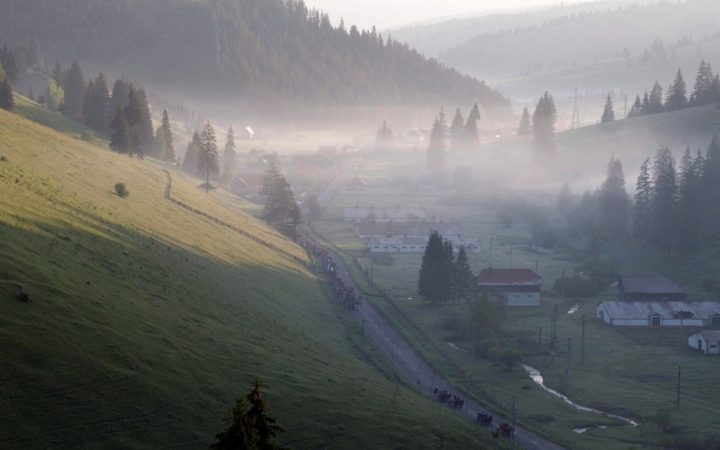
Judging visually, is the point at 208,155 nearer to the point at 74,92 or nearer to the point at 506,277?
the point at 74,92

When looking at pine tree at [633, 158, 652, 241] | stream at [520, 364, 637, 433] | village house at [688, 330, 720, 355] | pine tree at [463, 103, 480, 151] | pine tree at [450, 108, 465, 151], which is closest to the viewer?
stream at [520, 364, 637, 433]

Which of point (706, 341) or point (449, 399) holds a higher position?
point (706, 341)

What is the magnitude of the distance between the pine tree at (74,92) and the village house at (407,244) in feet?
153

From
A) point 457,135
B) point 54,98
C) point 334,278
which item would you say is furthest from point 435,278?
point 457,135

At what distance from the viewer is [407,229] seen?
95250 millimetres

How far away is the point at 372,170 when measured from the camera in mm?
157250

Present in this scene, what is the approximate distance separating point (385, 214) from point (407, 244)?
12701 millimetres

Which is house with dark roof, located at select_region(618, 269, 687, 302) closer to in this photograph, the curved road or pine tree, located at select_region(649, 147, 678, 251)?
pine tree, located at select_region(649, 147, 678, 251)

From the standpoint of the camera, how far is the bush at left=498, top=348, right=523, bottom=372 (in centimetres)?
4909

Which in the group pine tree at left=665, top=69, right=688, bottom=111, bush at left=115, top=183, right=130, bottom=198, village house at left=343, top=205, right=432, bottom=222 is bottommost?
bush at left=115, top=183, right=130, bottom=198

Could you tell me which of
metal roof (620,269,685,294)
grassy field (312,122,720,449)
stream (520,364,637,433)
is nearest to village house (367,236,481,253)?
grassy field (312,122,720,449)

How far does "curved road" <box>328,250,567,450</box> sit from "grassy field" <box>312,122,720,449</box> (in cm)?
91

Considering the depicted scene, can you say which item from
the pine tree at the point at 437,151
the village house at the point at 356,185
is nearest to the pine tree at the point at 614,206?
the village house at the point at 356,185

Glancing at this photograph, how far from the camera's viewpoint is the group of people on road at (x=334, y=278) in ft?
199
